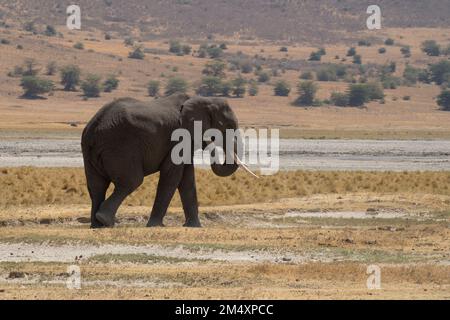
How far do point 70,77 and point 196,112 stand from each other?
83.1 m

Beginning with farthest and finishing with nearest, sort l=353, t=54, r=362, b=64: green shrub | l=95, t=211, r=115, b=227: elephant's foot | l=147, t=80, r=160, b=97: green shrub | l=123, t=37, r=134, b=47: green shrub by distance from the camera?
l=353, t=54, r=362, b=64: green shrub < l=123, t=37, r=134, b=47: green shrub < l=147, t=80, r=160, b=97: green shrub < l=95, t=211, r=115, b=227: elephant's foot

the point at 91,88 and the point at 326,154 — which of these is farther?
the point at 91,88

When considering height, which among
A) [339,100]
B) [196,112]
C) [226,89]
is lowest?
[339,100]

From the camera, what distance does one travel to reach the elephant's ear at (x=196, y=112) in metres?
26.4

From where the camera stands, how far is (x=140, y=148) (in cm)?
2558

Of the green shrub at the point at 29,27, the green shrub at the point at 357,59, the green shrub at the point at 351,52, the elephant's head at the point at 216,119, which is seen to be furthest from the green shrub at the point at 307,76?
the elephant's head at the point at 216,119

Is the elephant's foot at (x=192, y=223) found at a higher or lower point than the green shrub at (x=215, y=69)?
higher

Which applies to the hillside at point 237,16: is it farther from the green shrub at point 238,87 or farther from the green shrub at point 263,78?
the green shrub at point 238,87

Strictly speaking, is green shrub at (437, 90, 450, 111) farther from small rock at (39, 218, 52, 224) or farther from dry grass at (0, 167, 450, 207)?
small rock at (39, 218, 52, 224)

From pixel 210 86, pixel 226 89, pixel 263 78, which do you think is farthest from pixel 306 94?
pixel 263 78

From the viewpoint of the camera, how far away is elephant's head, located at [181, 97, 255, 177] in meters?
26.4

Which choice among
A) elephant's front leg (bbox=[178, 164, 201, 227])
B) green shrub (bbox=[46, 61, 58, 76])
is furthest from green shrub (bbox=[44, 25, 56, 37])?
elephant's front leg (bbox=[178, 164, 201, 227])

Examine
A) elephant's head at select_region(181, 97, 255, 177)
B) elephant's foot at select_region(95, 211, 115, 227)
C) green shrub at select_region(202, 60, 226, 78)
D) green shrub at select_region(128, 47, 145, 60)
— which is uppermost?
elephant's head at select_region(181, 97, 255, 177)

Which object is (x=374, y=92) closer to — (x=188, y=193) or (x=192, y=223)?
(x=192, y=223)
